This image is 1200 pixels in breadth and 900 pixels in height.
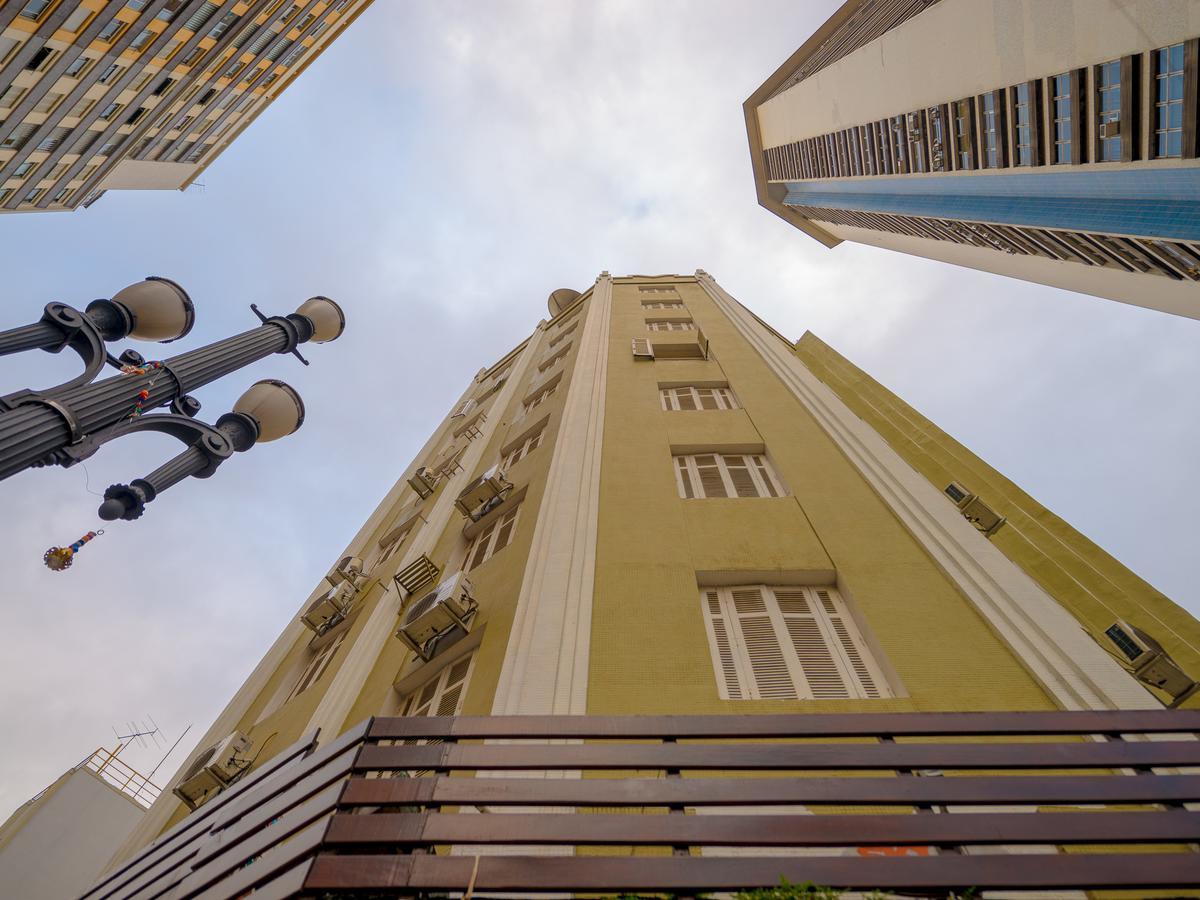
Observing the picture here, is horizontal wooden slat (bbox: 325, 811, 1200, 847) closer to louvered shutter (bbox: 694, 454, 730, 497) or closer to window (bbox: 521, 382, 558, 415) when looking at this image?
louvered shutter (bbox: 694, 454, 730, 497)

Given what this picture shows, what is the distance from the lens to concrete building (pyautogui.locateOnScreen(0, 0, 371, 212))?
26266mm

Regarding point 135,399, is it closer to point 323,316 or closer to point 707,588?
point 323,316

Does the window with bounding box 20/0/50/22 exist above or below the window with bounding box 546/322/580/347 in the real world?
above

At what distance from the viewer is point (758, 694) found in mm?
7152

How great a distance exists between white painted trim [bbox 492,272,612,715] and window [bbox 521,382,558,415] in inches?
163

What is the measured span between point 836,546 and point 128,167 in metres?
46.0

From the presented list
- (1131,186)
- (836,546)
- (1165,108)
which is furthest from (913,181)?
(836,546)

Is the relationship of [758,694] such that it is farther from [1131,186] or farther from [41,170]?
[41,170]

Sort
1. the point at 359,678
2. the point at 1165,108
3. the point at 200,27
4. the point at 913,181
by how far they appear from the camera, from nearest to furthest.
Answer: the point at 359,678
the point at 1165,108
the point at 200,27
the point at 913,181

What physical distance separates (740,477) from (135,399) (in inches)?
386

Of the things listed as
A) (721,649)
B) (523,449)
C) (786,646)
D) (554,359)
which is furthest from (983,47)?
(721,649)

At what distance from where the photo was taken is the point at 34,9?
78.6 ft

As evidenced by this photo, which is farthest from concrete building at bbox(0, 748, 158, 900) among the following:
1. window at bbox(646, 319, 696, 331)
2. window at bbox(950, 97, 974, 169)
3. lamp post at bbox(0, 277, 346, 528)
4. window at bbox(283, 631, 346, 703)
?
window at bbox(950, 97, 974, 169)

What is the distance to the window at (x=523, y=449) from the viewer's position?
1444 cm
